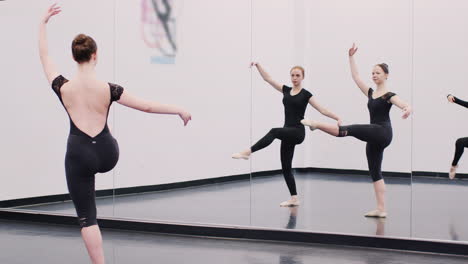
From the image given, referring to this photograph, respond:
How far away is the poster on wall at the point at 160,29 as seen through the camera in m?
6.72

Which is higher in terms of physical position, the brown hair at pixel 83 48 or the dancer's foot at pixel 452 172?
the brown hair at pixel 83 48

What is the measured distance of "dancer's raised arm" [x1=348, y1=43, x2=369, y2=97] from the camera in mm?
5827

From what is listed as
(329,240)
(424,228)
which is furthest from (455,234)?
(329,240)

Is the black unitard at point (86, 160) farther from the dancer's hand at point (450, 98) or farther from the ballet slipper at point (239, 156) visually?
the dancer's hand at point (450, 98)

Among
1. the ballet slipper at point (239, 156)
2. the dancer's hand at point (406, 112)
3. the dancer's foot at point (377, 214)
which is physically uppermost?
the dancer's hand at point (406, 112)

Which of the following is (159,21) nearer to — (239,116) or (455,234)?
(239,116)

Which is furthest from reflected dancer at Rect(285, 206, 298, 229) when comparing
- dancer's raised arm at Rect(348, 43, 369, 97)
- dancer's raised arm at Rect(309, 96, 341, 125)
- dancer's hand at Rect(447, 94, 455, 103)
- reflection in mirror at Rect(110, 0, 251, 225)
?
dancer's hand at Rect(447, 94, 455, 103)

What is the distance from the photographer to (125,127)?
6.98m

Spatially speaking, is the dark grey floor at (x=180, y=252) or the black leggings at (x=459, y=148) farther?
the black leggings at (x=459, y=148)

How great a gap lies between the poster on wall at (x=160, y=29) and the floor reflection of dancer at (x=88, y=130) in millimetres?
2718

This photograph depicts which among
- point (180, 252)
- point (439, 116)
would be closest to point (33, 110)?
point (180, 252)

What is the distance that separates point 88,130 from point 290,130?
2.52 m

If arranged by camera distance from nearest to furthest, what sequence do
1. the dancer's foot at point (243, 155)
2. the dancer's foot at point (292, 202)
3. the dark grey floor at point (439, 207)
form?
the dark grey floor at point (439, 207) < the dancer's foot at point (292, 202) < the dancer's foot at point (243, 155)

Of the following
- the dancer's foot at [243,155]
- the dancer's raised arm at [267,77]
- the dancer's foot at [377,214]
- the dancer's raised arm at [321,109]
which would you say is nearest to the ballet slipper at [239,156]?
the dancer's foot at [243,155]
